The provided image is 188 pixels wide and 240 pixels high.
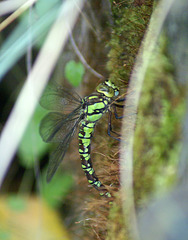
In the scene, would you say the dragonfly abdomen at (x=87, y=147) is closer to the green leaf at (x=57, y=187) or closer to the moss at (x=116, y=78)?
the moss at (x=116, y=78)

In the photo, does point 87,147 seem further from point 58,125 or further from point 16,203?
point 16,203

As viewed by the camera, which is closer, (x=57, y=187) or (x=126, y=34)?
(x=126, y=34)

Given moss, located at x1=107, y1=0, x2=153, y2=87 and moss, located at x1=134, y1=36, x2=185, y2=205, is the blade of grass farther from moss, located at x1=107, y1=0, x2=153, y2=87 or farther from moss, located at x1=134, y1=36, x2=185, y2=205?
moss, located at x1=134, y1=36, x2=185, y2=205

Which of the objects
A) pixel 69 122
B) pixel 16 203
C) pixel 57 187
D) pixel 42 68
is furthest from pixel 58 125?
pixel 16 203

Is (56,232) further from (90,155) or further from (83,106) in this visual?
(83,106)

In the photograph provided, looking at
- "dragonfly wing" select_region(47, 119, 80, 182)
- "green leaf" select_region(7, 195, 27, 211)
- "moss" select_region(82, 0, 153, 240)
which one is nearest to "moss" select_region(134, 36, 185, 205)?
"moss" select_region(82, 0, 153, 240)
